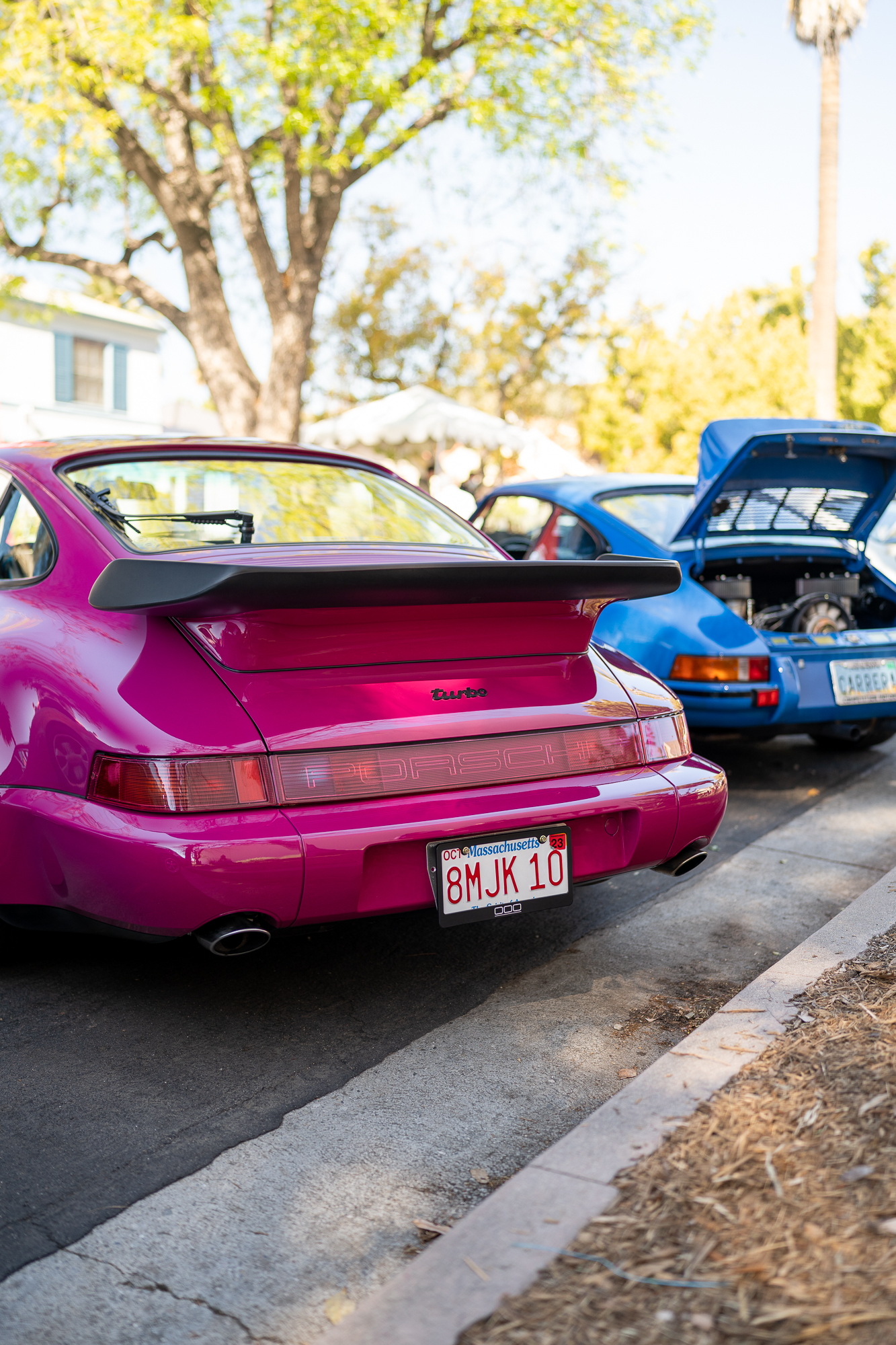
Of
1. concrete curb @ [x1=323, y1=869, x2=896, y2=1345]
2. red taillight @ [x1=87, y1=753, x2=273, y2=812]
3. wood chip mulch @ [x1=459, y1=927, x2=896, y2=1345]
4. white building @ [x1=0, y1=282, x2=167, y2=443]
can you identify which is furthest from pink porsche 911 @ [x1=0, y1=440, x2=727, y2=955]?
white building @ [x1=0, y1=282, x2=167, y2=443]

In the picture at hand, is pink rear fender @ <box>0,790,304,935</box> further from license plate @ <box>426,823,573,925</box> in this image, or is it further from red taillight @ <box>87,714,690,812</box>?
license plate @ <box>426,823,573,925</box>

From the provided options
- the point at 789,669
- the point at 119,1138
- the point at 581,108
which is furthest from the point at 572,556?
the point at 581,108

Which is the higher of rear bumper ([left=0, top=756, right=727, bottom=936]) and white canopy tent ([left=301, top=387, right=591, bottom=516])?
white canopy tent ([left=301, top=387, right=591, bottom=516])

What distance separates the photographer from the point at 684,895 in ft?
13.2

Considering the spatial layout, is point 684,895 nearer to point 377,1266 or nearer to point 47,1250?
point 377,1266

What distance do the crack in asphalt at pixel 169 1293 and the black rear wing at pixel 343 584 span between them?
1.27 m

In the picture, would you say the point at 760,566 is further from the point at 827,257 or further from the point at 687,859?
the point at 827,257

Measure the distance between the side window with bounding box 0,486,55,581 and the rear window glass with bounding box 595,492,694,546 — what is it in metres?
3.21

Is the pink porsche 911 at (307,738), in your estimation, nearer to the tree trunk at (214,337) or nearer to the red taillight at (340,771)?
the red taillight at (340,771)

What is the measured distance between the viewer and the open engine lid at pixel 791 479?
5.01 metres

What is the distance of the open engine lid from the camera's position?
5.01 meters

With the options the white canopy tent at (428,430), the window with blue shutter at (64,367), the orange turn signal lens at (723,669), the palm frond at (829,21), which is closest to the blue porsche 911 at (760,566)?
the orange turn signal lens at (723,669)

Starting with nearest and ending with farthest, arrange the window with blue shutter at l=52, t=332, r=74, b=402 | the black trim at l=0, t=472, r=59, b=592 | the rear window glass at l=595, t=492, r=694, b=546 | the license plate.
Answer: the license plate → the black trim at l=0, t=472, r=59, b=592 → the rear window glass at l=595, t=492, r=694, b=546 → the window with blue shutter at l=52, t=332, r=74, b=402

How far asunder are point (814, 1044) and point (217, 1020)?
4.98ft
